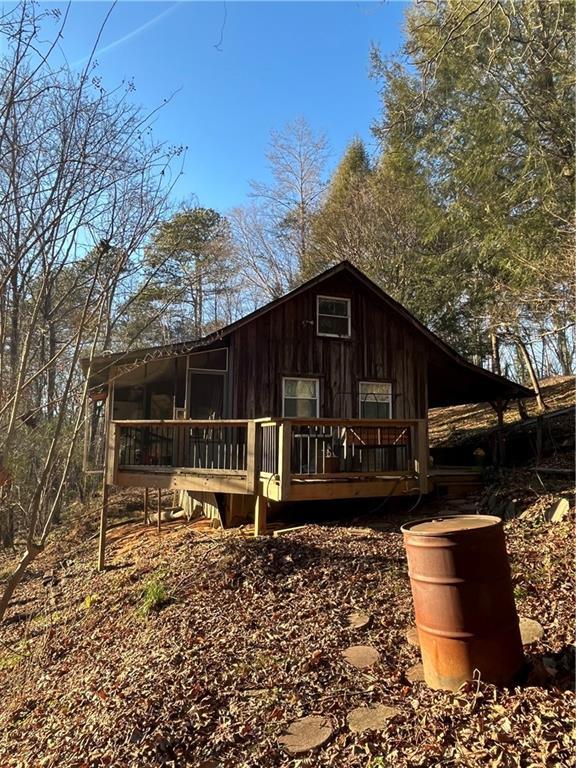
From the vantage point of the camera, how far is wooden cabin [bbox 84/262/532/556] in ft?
32.2

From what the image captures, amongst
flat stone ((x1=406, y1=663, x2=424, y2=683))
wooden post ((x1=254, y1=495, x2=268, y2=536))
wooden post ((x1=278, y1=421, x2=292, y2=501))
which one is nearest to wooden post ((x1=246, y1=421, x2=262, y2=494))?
wooden post ((x1=254, y1=495, x2=268, y2=536))

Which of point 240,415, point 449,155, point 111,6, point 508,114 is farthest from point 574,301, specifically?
point 111,6

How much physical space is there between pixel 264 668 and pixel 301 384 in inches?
310

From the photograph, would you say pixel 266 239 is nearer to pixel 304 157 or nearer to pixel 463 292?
pixel 304 157

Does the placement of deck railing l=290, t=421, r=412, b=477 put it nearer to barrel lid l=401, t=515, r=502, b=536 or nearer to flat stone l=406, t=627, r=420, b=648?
flat stone l=406, t=627, r=420, b=648

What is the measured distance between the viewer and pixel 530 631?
13.7 ft

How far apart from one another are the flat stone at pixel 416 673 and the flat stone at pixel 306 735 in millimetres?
743

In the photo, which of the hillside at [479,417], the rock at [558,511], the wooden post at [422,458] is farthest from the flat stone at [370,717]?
the hillside at [479,417]

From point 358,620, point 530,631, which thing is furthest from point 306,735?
point 530,631

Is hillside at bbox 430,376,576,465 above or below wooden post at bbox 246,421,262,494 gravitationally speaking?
above

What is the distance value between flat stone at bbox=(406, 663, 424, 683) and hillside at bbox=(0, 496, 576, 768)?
0.04m

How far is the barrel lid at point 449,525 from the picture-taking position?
11.7ft

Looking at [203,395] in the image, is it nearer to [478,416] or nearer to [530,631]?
[530,631]

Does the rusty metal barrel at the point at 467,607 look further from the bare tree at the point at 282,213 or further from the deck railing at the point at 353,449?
the bare tree at the point at 282,213
